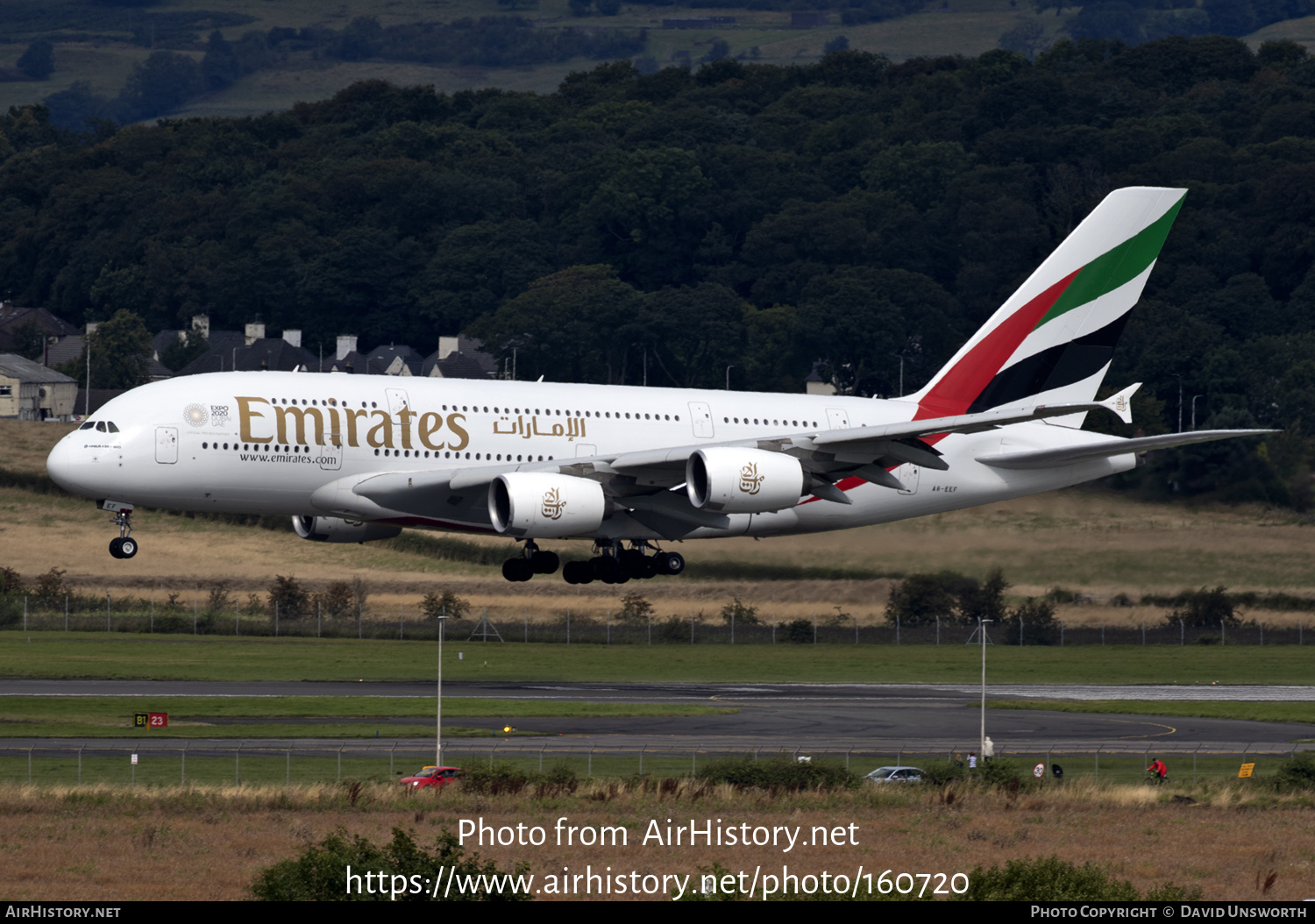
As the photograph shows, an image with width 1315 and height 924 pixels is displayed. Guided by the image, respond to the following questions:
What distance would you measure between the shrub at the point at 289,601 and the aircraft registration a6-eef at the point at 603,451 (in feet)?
138

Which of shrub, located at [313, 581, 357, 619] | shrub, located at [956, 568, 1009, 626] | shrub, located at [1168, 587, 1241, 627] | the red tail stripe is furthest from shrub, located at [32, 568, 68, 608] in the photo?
the red tail stripe

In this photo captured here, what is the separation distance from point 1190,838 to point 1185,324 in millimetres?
116045

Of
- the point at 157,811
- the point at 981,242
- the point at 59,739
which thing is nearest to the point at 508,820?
the point at 157,811

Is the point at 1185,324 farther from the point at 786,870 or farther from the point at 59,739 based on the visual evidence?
the point at 786,870

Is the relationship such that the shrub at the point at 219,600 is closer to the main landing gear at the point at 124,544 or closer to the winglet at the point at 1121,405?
the main landing gear at the point at 124,544

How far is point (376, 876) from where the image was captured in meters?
34.5

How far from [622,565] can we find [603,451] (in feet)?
13.0

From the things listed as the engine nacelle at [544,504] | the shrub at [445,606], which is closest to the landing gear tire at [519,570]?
the engine nacelle at [544,504]

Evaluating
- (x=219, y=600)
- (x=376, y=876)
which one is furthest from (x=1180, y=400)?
(x=376, y=876)

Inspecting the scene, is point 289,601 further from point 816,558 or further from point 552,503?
point 552,503

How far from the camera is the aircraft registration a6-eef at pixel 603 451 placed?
5647 centimetres

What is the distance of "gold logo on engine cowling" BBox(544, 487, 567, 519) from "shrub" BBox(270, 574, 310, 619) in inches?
1946

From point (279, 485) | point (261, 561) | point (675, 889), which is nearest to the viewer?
point (675, 889)

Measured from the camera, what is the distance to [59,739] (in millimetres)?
65062
